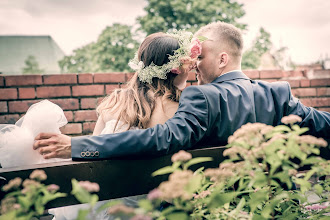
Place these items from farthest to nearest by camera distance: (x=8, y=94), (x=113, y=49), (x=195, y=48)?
(x=113, y=49)
(x=8, y=94)
(x=195, y=48)

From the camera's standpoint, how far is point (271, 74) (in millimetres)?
3367

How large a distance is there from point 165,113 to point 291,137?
1101 mm

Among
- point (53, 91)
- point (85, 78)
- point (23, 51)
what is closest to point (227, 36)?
point (85, 78)

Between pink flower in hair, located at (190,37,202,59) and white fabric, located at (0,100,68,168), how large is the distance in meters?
0.87

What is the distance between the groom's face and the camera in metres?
1.92

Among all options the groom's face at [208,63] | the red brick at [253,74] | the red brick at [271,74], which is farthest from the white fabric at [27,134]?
the red brick at [271,74]

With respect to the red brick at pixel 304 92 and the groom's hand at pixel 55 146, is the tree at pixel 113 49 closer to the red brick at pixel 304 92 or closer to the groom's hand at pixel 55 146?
the red brick at pixel 304 92

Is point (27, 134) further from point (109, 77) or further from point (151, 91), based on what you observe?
point (109, 77)


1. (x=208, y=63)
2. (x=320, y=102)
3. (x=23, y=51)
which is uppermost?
(x=23, y=51)

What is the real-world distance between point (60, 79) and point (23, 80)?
33cm

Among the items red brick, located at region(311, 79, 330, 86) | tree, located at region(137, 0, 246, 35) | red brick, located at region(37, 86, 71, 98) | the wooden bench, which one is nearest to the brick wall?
red brick, located at region(37, 86, 71, 98)

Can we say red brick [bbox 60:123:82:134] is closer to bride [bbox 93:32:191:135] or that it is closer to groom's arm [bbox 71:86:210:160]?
bride [bbox 93:32:191:135]

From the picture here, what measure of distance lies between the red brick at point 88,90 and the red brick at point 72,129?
1.02 feet

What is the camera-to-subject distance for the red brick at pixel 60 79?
2.81 meters
